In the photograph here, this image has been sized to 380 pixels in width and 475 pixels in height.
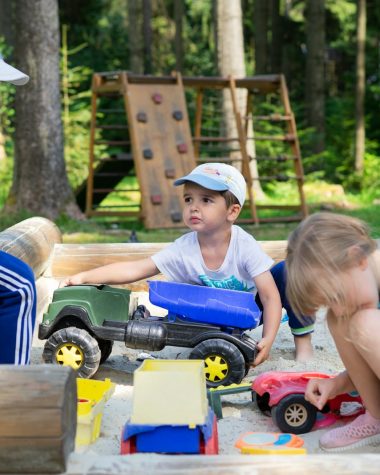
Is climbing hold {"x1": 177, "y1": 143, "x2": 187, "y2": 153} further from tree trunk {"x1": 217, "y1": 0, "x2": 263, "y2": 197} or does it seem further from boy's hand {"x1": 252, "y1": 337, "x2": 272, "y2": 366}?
boy's hand {"x1": 252, "y1": 337, "x2": 272, "y2": 366}

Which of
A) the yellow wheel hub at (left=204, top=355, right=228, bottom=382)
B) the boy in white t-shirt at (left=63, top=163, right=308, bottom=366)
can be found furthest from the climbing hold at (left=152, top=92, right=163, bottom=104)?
the yellow wheel hub at (left=204, top=355, right=228, bottom=382)

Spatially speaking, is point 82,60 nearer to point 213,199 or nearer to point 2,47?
point 2,47

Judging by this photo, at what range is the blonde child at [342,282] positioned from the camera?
6.93ft

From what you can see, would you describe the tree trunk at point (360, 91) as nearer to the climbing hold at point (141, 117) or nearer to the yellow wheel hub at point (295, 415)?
the climbing hold at point (141, 117)

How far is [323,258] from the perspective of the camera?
2111 millimetres

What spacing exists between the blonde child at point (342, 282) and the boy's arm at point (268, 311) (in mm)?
837

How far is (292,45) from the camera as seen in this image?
23141 mm

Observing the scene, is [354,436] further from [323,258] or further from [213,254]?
[213,254]

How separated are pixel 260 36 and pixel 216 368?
16.2 m

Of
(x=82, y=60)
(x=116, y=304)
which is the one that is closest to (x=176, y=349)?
(x=116, y=304)

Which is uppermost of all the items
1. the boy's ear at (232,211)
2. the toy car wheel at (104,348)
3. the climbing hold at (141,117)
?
the boy's ear at (232,211)

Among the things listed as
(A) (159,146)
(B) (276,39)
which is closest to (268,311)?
(A) (159,146)

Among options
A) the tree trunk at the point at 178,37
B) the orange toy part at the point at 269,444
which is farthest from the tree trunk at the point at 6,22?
the orange toy part at the point at 269,444

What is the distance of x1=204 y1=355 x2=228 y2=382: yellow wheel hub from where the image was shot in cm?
304
